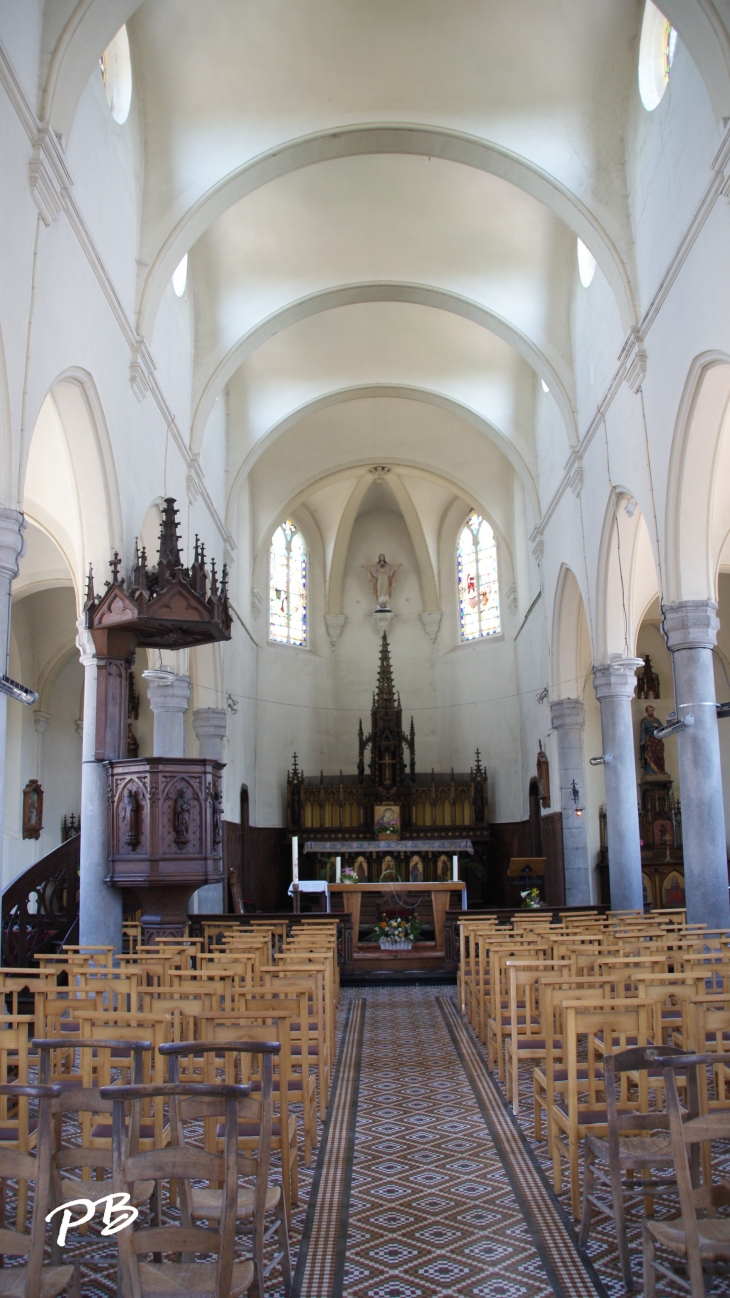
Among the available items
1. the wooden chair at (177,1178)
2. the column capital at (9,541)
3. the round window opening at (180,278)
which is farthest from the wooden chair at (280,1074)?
the round window opening at (180,278)

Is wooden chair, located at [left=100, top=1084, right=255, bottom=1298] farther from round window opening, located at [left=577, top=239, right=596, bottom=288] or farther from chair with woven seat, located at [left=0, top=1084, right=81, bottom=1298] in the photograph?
round window opening, located at [left=577, top=239, right=596, bottom=288]

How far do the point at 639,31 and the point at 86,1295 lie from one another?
14.1m

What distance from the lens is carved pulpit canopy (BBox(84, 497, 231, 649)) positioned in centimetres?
1048

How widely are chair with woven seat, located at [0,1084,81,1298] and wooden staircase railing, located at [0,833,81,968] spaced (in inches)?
367

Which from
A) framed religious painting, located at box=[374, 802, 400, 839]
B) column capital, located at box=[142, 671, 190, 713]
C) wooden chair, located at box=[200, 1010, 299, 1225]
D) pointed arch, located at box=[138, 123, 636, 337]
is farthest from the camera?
framed religious painting, located at box=[374, 802, 400, 839]

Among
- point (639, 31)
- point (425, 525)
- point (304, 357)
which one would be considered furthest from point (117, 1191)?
point (425, 525)

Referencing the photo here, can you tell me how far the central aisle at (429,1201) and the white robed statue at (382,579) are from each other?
20.3 m

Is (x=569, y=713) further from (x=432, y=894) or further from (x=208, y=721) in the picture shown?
(x=208, y=721)

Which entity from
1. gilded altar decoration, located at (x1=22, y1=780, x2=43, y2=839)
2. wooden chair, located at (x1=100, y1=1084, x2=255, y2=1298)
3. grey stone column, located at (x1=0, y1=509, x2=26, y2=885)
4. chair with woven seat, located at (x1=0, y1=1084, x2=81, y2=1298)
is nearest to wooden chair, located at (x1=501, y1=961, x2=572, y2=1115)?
wooden chair, located at (x1=100, y1=1084, x2=255, y2=1298)

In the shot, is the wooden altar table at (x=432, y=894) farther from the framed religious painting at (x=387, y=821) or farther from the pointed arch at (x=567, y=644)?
the framed religious painting at (x=387, y=821)

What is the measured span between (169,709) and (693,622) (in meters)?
8.02

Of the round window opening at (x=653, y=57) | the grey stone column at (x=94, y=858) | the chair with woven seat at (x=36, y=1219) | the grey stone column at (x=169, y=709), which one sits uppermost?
the round window opening at (x=653, y=57)

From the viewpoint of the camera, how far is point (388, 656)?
2588 cm

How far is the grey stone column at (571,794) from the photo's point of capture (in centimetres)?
1822
